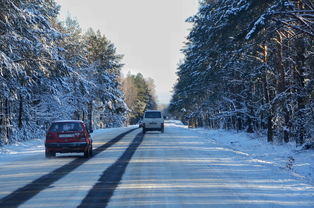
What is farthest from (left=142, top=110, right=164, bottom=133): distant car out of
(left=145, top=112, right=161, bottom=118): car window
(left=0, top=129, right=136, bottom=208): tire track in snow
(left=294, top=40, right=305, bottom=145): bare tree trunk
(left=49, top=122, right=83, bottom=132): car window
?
(left=0, top=129, right=136, bottom=208): tire track in snow

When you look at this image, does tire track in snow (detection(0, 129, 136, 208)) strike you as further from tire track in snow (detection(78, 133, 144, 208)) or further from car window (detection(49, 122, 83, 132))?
car window (detection(49, 122, 83, 132))

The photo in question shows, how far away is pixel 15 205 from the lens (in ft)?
26.0

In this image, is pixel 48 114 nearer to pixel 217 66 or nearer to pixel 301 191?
pixel 217 66

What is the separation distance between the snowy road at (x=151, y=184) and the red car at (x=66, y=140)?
5.80 feet

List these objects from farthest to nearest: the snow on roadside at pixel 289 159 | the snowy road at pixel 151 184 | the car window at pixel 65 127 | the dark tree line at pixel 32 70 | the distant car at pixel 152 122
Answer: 1. the distant car at pixel 152 122
2. the dark tree line at pixel 32 70
3. the car window at pixel 65 127
4. the snow on roadside at pixel 289 159
5. the snowy road at pixel 151 184

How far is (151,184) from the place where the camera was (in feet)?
33.4

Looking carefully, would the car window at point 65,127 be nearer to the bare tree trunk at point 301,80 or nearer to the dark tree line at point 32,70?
the dark tree line at point 32,70

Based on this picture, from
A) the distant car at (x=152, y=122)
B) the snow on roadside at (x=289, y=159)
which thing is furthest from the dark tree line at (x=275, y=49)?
the distant car at (x=152, y=122)

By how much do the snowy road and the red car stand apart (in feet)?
5.80

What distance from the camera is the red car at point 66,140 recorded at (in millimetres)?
17250

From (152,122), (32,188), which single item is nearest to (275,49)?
(152,122)

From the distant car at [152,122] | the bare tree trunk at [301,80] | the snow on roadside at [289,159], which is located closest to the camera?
the snow on roadside at [289,159]

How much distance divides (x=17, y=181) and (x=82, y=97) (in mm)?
39896

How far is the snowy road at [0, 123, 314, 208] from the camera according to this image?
820 centimetres
